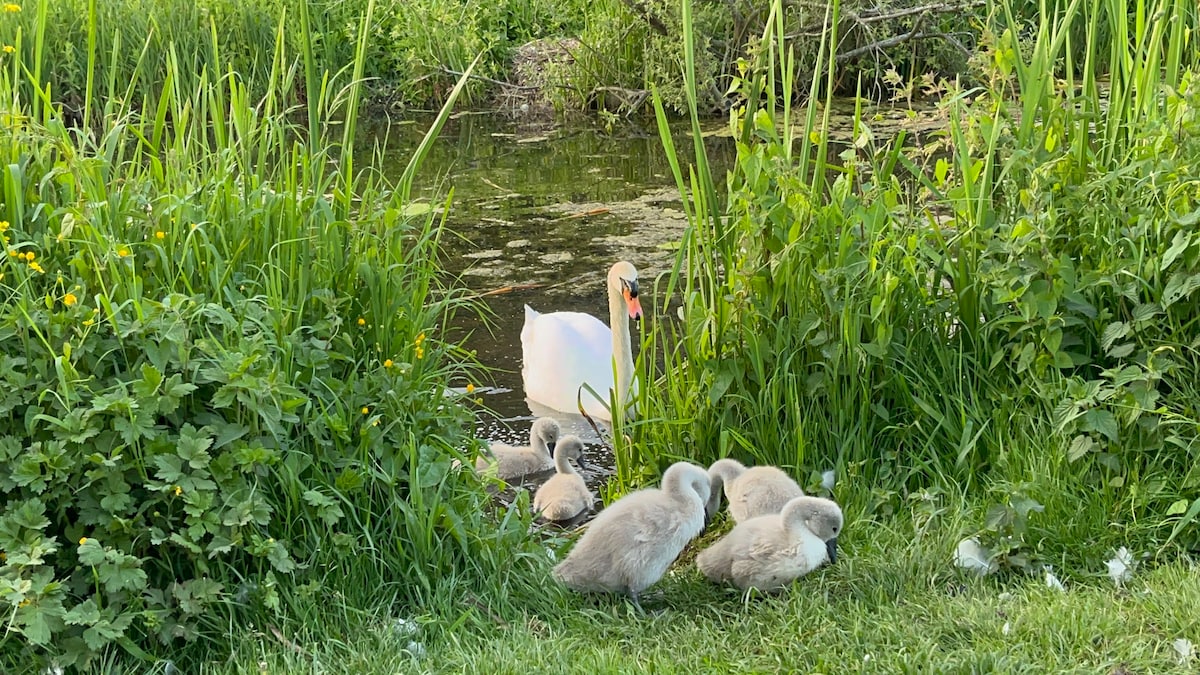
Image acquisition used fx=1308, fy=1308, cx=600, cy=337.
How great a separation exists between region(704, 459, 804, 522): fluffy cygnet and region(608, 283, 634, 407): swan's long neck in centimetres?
125

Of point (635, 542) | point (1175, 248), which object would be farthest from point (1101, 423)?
point (635, 542)

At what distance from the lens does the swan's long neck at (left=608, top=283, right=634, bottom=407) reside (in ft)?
16.9

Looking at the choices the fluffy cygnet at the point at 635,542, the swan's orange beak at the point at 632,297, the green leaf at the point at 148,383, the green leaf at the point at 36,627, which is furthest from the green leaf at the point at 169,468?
the swan's orange beak at the point at 632,297

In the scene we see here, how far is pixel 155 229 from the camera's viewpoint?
10.8ft

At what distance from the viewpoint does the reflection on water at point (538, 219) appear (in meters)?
6.62

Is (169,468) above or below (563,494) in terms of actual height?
above

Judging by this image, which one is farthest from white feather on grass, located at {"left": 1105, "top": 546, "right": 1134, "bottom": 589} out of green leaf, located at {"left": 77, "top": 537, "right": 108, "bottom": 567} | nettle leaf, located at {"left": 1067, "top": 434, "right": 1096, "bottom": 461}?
green leaf, located at {"left": 77, "top": 537, "right": 108, "bottom": 567}

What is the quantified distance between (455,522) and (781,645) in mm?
875

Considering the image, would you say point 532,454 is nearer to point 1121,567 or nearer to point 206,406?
point 206,406

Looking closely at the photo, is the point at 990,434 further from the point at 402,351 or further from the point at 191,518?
the point at 191,518

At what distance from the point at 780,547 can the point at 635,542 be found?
37 cm

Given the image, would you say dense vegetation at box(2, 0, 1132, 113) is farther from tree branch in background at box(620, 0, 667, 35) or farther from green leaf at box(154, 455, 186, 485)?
green leaf at box(154, 455, 186, 485)

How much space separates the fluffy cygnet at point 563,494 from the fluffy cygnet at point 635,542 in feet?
3.35

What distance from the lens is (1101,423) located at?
138 inches
